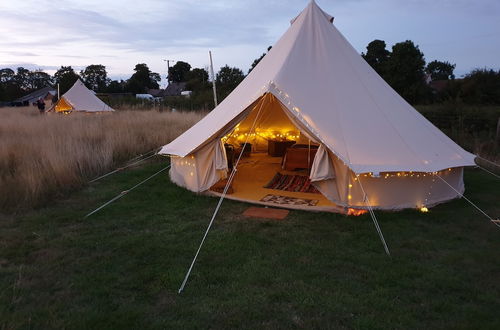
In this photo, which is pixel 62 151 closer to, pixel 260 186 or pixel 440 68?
pixel 260 186

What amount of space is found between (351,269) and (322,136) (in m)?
A: 1.74

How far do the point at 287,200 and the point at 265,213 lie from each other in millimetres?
549

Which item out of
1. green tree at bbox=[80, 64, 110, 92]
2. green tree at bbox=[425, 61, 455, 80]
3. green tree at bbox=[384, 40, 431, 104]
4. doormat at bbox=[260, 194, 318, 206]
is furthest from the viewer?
green tree at bbox=[80, 64, 110, 92]

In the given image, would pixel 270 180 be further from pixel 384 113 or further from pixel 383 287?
pixel 383 287

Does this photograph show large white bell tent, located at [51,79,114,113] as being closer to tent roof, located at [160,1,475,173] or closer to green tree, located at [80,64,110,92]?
tent roof, located at [160,1,475,173]

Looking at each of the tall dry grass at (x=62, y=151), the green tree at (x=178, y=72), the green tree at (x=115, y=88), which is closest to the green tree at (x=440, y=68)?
the green tree at (x=178, y=72)

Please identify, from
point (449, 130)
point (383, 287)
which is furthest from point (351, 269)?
point (449, 130)

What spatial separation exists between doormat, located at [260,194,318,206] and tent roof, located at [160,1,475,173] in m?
0.92

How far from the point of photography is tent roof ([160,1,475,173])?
4324mm

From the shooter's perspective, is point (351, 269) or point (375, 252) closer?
point (351, 269)

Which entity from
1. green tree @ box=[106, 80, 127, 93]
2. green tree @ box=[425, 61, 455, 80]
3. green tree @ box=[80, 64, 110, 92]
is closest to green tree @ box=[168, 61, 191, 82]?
green tree @ box=[80, 64, 110, 92]

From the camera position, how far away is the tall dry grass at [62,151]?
5.03 meters

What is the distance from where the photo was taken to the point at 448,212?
4.44 meters

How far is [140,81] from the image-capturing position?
53031 millimetres
